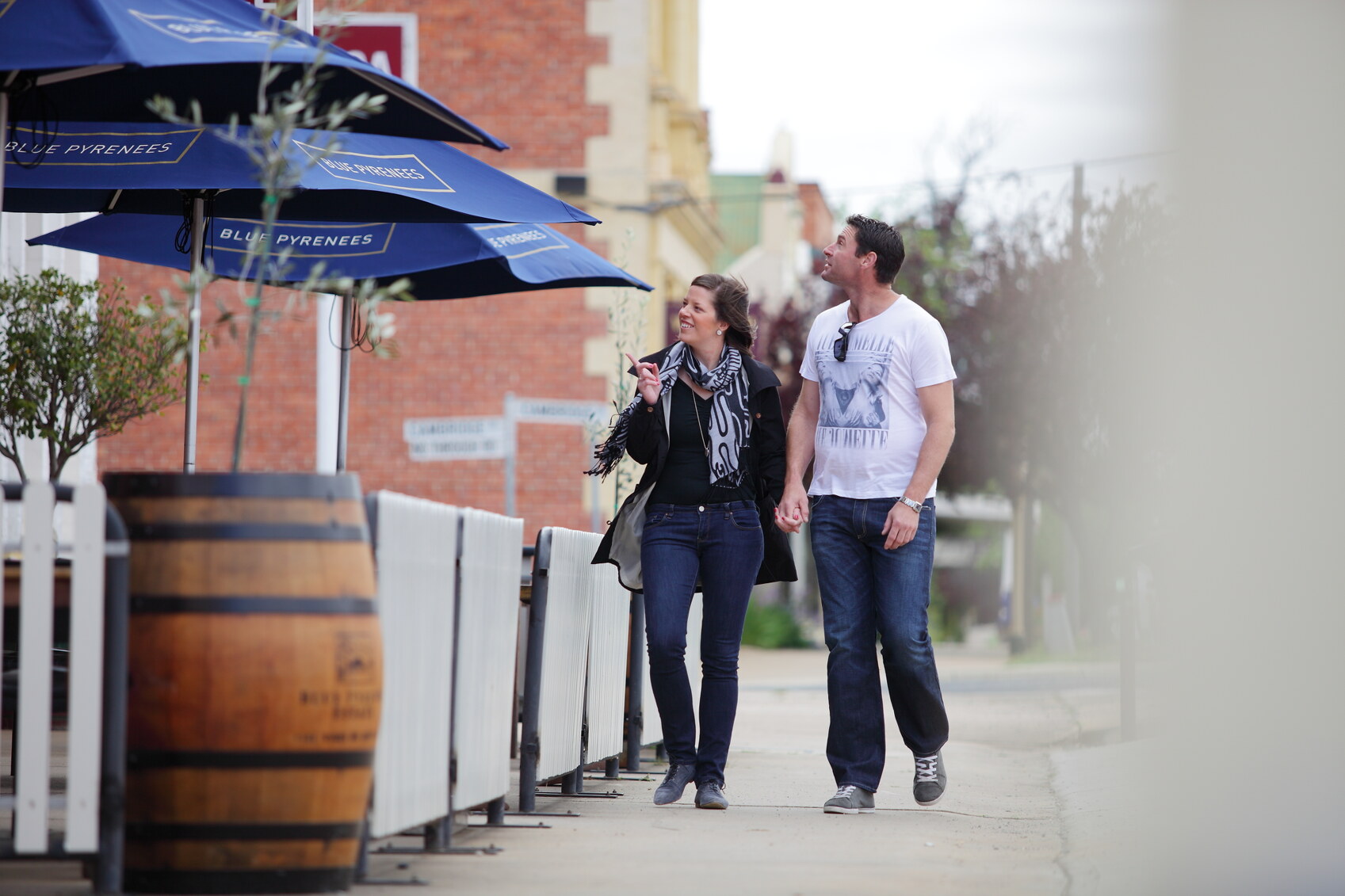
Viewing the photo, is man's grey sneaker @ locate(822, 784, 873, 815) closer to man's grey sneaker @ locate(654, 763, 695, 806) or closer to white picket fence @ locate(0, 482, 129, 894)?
man's grey sneaker @ locate(654, 763, 695, 806)

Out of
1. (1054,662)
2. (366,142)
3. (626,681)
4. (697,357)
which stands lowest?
(1054,662)

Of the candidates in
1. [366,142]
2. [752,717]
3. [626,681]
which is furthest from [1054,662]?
[366,142]

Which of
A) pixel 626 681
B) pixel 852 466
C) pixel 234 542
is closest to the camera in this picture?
pixel 234 542

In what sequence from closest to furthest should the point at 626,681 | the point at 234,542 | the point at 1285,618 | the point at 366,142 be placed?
the point at 1285,618 < the point at 234,542 < the point at 366,142 < the point at 626,681

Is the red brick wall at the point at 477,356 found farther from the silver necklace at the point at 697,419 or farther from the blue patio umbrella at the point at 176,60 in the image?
the blue patio umbrella at the point at 176,60

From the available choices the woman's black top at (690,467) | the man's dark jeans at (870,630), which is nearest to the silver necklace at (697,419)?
the woman's black top at (690,467)

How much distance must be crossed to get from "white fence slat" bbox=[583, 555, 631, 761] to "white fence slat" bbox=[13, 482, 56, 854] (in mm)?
2699

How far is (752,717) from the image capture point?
10.9m

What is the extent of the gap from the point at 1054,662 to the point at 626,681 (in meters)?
13.6

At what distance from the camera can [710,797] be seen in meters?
5.59

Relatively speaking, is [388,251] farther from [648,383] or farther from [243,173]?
[648,383]

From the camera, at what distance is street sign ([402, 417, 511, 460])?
45.5ft

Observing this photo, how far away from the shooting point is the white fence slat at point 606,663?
591 cm

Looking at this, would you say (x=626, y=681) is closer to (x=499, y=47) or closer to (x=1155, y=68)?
(x=1155, y=68)
